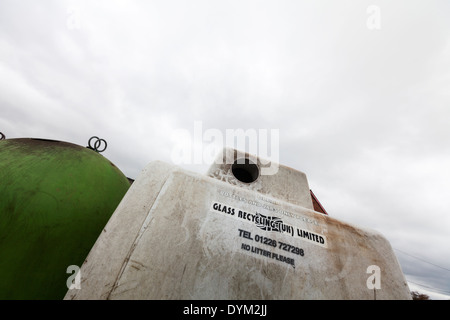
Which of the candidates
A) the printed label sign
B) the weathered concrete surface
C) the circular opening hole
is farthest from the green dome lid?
the circular opening hole

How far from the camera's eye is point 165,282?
56.4 inches

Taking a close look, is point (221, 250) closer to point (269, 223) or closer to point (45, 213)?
point (269, 223)

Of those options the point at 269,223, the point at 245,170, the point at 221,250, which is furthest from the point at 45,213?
the point at 245,170

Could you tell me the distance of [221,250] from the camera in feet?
5.40

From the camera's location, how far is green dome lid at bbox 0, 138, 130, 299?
1.58 m

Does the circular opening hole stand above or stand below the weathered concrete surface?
above

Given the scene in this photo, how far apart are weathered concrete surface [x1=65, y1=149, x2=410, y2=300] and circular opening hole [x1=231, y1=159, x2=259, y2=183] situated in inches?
36.4

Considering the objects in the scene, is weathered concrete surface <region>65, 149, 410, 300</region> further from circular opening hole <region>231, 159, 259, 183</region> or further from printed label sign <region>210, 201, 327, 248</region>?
circular opening hole <region>231, 159, 259, 183</region>

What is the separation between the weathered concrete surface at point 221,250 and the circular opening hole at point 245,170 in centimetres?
92

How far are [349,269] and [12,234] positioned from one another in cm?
296

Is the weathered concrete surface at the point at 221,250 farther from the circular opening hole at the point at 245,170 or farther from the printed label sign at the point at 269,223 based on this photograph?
the circular opening hole at the point at 245,170

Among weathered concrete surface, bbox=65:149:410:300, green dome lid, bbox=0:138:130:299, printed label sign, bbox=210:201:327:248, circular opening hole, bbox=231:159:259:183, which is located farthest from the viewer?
circular opening hole, bbox=231:159:259:183

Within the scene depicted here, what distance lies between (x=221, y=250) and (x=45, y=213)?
1.61 m
